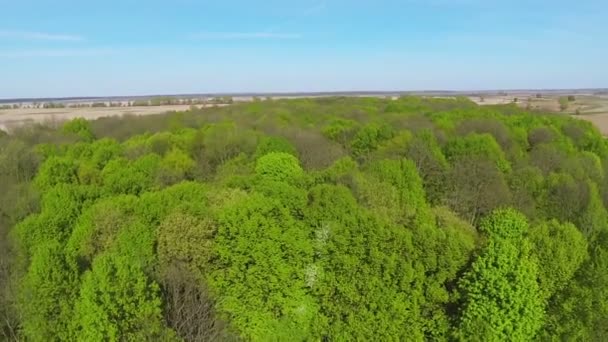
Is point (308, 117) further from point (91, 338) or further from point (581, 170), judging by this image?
point (91, 338)

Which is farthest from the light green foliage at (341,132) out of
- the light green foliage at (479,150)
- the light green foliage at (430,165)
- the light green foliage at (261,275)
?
the light green foliage at (261,275)

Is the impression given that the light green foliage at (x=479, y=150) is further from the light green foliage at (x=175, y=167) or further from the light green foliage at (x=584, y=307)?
the light green foliage at (x=175, y=167)

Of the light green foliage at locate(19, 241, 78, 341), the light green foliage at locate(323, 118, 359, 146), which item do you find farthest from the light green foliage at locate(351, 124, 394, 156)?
the light green foliage at locate(19, 241, 78, 341)

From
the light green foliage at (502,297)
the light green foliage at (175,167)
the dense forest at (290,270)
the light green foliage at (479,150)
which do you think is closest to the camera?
the dense forest at (290,270)

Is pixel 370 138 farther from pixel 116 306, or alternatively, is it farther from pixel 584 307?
pixel 116 306

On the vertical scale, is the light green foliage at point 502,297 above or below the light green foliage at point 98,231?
below

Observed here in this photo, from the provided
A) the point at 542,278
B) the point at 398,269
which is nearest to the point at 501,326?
the point at 542,278

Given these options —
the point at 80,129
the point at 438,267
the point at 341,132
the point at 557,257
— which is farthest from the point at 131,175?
the point at 80,129
